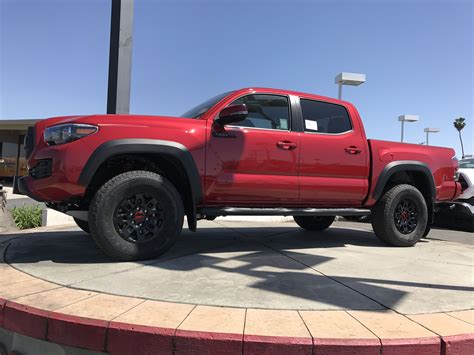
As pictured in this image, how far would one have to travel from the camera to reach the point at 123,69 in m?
6.50

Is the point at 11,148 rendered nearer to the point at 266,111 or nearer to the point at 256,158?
the point at 266,111

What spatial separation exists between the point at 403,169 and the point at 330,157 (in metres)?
1.32

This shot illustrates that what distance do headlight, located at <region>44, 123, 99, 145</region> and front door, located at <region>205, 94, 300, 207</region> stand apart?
1232mm

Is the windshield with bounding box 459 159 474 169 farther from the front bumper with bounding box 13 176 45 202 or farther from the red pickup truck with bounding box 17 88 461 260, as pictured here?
the front bumper with bounding box 13 176 45 202

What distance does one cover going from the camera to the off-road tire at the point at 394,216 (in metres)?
5.87

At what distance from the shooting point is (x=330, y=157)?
5320 millimetres

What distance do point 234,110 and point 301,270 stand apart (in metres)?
1.79

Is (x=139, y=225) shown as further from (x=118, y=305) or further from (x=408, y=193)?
(x=408, y=193)

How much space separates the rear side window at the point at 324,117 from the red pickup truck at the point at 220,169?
0.02 metres

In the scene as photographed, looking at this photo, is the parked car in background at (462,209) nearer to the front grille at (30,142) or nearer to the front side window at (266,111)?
the front side window at (266,111)

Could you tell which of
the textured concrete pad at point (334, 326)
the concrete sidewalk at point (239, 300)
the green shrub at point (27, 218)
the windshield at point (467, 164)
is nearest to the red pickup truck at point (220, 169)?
the concrete sidewalk at point (239, 300)

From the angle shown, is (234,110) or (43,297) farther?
(234,110)

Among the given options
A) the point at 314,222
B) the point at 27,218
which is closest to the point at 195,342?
the point at 314,222

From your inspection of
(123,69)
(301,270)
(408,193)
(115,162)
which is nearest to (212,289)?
(301,270)
